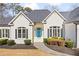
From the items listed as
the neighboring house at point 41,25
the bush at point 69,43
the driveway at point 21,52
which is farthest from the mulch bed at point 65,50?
the driveway at point 21,52

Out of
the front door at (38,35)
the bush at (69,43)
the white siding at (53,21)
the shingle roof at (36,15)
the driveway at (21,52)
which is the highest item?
the shingle roof at (36,15)

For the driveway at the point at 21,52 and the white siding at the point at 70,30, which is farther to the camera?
the white siding at the point at 70,30

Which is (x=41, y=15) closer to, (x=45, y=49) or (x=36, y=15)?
(x=36, y=15)

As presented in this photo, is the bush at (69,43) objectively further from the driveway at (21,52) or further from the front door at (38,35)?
the front door at (38,35)

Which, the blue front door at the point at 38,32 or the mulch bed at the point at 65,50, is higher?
the blue front door at the point at 38,32

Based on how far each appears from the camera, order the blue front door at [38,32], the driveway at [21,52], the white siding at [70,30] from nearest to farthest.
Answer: the driveway at [21,52], the white siding at [70,30], the blue front door at [38,32]

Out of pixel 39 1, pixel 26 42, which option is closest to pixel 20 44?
pixel 26 42

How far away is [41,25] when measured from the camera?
19297 mm

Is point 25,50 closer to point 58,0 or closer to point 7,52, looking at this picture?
point 7,52

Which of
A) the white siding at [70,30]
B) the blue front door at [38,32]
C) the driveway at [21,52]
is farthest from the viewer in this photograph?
the blue front door at [38,32]

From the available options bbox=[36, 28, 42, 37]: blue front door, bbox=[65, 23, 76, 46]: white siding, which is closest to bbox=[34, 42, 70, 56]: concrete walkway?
bbox=[36, 28, 42, 37]: blue front door

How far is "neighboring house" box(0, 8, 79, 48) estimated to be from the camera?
19172mm

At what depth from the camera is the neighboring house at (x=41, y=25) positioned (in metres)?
19.2

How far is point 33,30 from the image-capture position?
19.3 metres
